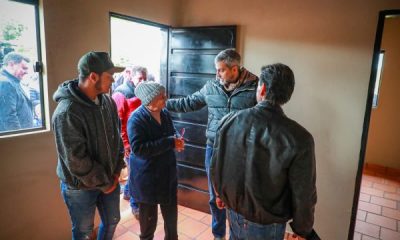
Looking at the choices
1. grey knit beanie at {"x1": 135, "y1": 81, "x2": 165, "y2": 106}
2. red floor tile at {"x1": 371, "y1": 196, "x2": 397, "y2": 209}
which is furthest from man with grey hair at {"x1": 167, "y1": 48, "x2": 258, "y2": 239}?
red floor tile at {"x1": 371, "y1": 196, "x2": 397, "y2": 209}

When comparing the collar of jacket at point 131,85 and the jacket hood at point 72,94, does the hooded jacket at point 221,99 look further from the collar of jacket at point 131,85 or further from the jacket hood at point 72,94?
the jacket hood at point 72,94

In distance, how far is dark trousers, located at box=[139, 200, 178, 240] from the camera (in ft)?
6.04

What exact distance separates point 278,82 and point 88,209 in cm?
129

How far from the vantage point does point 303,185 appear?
1.14m

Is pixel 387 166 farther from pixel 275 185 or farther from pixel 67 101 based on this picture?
pixel 67 101

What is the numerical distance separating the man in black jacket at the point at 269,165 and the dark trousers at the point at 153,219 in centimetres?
70

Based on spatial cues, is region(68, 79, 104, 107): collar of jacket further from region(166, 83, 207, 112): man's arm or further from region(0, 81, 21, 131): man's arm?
region(166, 83, 207, 112): man's arm

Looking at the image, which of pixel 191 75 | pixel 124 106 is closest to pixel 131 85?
pixel 124 106

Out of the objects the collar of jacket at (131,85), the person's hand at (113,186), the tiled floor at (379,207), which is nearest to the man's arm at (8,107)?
the person's hand at (113,186)

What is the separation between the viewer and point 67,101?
144cm

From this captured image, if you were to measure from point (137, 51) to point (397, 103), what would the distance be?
4.06 m

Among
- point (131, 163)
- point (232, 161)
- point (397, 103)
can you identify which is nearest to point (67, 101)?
point (131, 163)

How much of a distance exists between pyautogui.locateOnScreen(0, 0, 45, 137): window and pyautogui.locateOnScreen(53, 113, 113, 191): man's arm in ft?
1.92

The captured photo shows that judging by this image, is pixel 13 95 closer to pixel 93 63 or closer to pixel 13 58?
pixel 13 58
